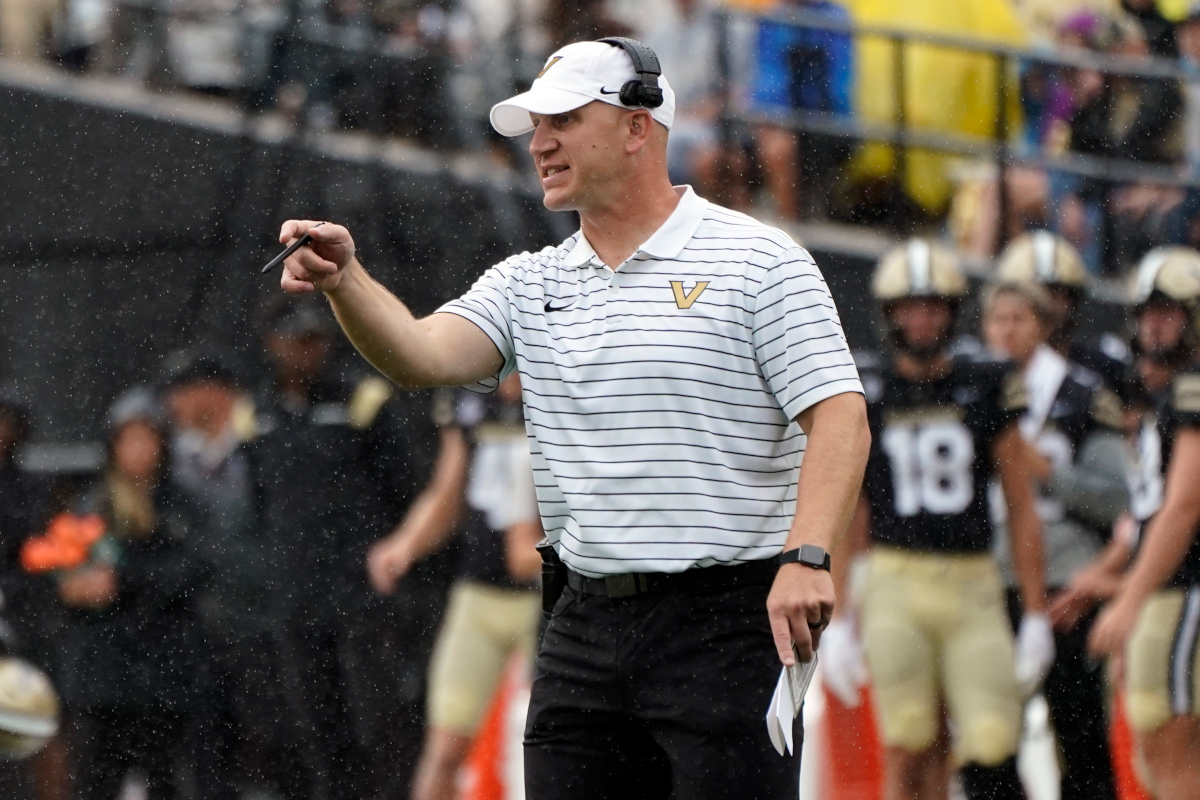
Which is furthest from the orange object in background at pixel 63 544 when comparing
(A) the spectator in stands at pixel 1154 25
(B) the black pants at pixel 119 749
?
(A) the spectator in stands at pixel 1154 25

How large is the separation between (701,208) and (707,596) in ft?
2.09

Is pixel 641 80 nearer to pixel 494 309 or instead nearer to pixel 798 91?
pixel 494 309

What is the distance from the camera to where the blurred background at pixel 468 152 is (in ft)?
24.2

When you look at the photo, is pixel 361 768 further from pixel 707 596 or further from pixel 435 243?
pixel 707 596

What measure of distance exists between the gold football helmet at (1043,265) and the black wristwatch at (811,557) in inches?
144

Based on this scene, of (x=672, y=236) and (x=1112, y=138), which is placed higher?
A: (x=1112, y=138)

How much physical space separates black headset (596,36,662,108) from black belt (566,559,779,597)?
30.0 inches

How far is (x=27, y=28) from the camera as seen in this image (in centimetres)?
844

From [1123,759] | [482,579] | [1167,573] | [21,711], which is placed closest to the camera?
[1167,573]

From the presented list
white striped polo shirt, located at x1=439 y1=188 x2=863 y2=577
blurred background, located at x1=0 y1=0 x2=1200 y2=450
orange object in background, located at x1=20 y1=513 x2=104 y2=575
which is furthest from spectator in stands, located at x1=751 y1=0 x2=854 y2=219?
white striped polo shirt, located at x1=439 y1=188 x2=863 y2=577

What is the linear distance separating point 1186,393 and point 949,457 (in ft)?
2.67

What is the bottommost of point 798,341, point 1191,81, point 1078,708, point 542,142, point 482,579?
point 1078,708

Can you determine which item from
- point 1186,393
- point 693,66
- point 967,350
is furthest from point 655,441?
point 693,66

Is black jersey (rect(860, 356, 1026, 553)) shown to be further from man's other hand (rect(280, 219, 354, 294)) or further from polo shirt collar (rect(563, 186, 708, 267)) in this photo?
man's other hand (rect(280, 219, 354, 294))
